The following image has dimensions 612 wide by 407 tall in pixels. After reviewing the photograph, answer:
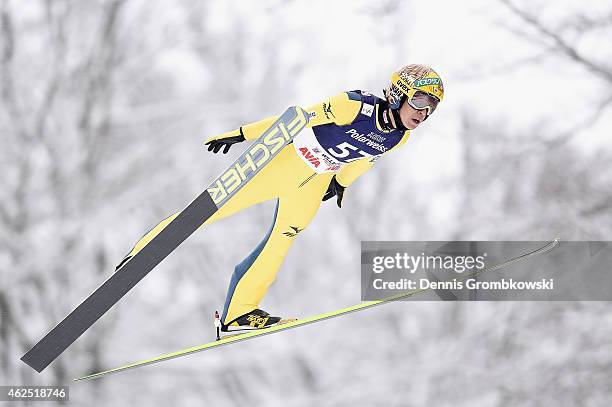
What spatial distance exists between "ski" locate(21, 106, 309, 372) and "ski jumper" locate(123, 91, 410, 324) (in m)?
0.11

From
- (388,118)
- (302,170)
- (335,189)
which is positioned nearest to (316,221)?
(335,189)

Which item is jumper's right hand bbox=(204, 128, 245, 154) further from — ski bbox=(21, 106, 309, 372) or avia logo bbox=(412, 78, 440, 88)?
avia logo bbox=(412, 78, 440, 88)

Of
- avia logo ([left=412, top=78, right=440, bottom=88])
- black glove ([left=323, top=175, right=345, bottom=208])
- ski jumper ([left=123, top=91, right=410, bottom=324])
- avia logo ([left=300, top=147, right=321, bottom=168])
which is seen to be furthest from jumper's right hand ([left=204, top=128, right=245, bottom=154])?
avia logo ([left=412, top=78, right=440, bottom=88])

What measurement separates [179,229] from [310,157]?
653 mm

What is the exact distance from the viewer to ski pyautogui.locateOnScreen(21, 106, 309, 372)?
303cm

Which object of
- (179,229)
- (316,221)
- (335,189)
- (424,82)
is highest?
(316,221)

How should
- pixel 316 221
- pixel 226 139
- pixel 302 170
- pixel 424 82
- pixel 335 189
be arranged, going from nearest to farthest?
1. pixel 424 82
2. pixel 226 139
3. pixel 302 170
4. pixel 335 189
5. pixel 316 221

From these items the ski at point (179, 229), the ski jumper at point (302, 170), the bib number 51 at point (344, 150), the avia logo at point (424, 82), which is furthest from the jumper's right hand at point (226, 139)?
the avia logo at point (424, 82)

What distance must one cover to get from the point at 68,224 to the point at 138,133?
871 millimetres

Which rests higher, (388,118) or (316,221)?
(316,221)

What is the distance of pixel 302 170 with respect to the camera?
331 centimetres

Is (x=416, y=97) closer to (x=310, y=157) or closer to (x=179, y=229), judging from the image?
(x=310, y=157)

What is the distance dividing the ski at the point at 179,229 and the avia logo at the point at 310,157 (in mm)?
241

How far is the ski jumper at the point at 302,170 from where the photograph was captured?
3.14m
